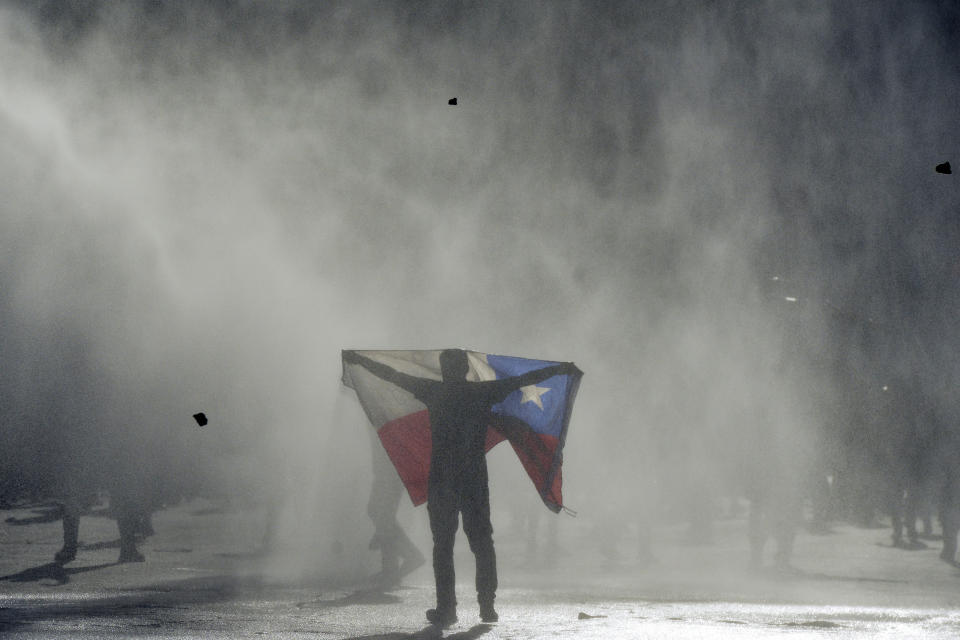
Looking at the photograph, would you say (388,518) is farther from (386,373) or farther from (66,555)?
(386,373)

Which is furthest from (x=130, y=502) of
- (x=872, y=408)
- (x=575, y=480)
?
(x=872, y=408)

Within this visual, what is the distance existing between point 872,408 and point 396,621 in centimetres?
2993

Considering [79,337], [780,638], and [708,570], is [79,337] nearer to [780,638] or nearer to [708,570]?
[708,570]

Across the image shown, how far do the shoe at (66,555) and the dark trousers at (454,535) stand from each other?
6.66m

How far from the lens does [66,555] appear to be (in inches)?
515

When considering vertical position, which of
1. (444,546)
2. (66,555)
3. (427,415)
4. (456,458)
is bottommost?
(66,555)

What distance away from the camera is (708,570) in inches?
549

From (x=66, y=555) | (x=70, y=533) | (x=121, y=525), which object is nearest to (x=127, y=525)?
(x=121, y=525)

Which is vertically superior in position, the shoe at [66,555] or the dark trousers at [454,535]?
the dark trousers at [454,535]

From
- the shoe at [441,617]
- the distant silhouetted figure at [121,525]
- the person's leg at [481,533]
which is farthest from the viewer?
the distant silhouetted figure at [121,525]

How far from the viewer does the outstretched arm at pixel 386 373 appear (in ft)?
26.4

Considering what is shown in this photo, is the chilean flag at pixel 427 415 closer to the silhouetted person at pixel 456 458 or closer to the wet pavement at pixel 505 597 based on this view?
the silhouetted person at pixel 456 458

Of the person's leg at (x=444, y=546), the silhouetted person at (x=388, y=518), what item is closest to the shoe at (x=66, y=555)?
the silhouetted person at (x=388, y=518)

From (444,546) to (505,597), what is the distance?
1.85 metres
